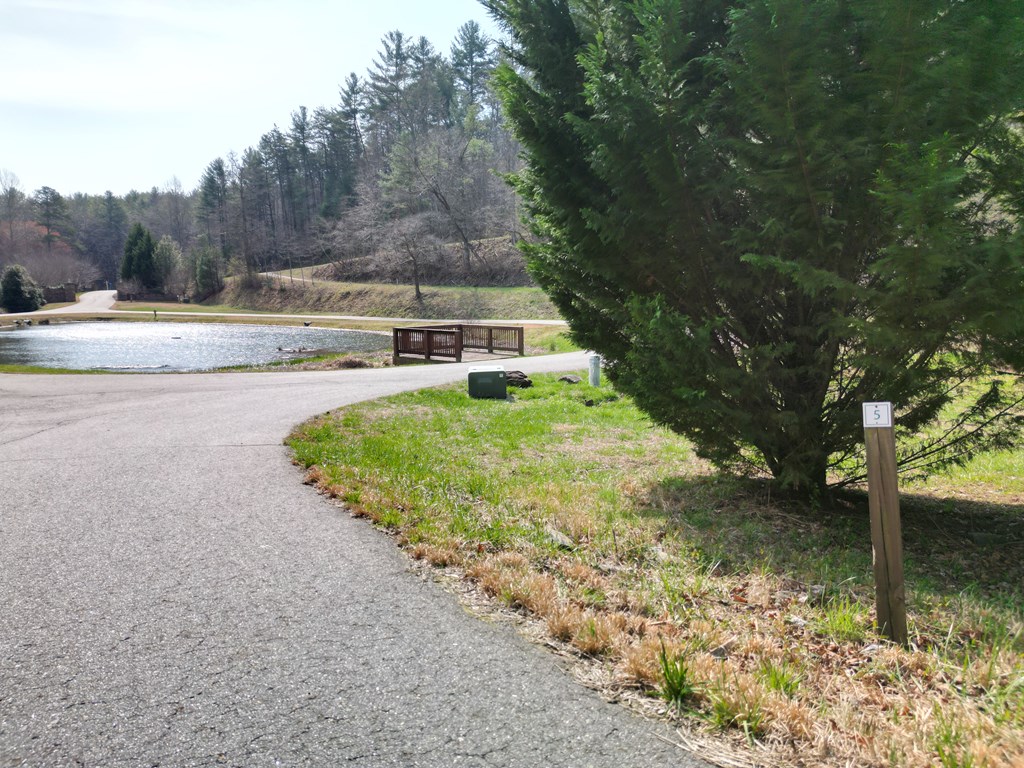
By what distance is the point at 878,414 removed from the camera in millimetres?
3074

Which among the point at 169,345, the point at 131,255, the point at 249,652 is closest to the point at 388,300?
the point at 169,345

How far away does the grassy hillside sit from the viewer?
45.0 meters

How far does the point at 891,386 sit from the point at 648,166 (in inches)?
88.3

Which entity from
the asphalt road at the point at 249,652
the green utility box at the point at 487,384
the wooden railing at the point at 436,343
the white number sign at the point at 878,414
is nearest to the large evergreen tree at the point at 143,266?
the wooden railing at the point at 436,343

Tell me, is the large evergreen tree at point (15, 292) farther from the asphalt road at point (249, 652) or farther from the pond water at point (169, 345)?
the asphalt road at point (249, 652)

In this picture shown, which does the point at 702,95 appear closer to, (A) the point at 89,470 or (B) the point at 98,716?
(B) the point at 98,716

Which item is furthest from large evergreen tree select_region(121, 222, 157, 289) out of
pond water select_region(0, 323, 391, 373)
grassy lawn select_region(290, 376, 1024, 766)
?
grassy lawn select_region(290, 376, 1024, 766)

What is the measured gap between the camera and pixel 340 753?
2.29 m

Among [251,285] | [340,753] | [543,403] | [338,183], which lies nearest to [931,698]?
[340,753]

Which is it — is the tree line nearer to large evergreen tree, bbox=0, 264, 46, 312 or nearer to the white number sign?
large evergreen tree, bbox=0, 264, 46, 312

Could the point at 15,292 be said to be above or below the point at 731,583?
above

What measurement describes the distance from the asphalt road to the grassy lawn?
0.27m

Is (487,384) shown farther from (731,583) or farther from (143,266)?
(143,266)

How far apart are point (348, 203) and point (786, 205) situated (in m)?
77.3
